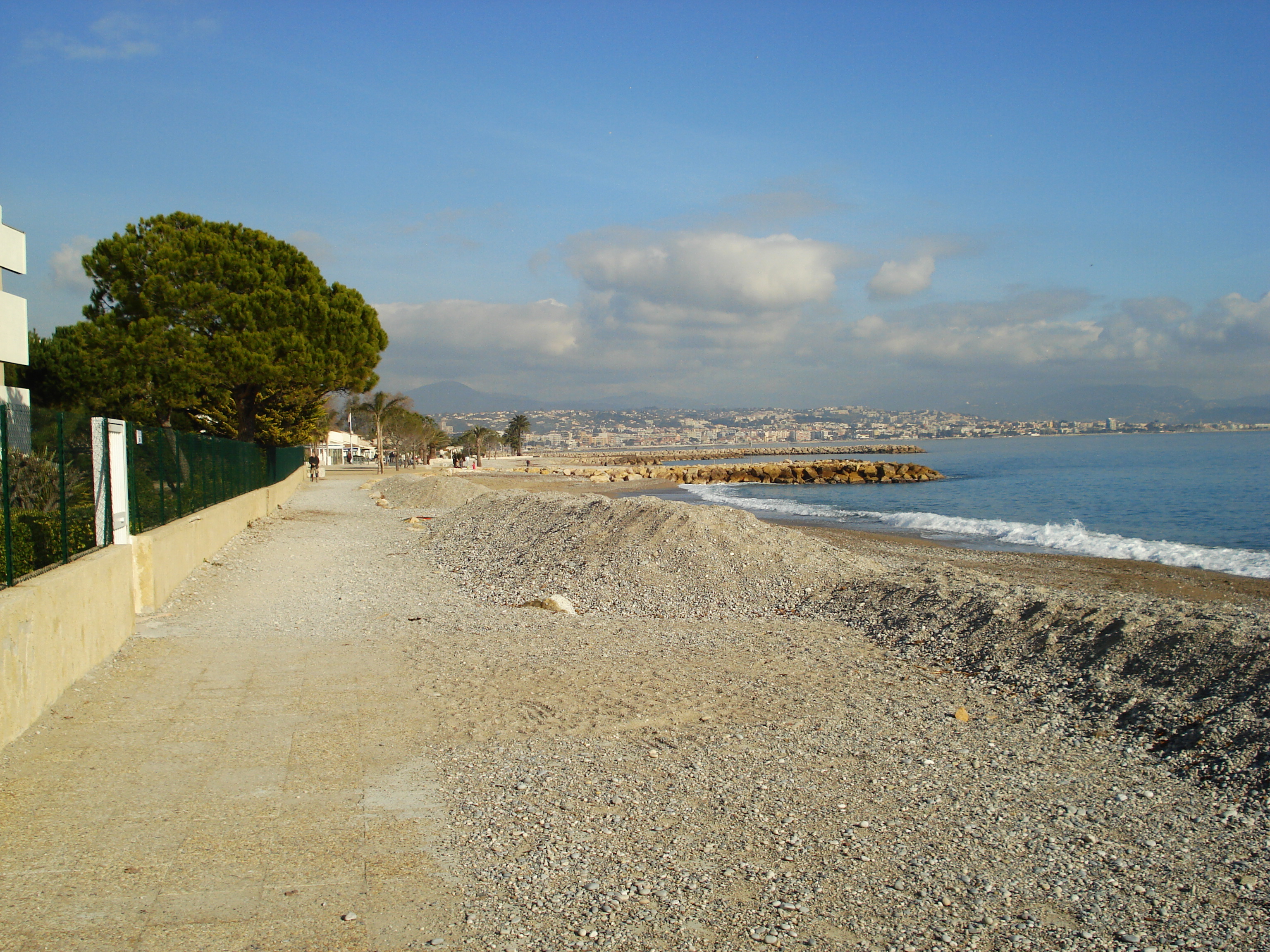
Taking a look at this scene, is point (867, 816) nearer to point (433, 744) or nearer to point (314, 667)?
point (433, 744)

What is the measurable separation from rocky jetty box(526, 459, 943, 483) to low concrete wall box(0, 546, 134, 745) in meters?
55.2

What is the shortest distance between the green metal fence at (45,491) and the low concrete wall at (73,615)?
0.19 m

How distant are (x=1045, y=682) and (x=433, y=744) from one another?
220 inches

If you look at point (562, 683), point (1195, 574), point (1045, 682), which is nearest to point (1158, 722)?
point (1045, 682)

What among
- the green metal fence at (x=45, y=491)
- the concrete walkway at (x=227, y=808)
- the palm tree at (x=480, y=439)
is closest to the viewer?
the concrete walkway at (x=227, y=808)

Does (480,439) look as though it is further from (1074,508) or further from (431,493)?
(1074,508)

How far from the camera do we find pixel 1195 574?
57.3ft

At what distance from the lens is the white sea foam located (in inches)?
766

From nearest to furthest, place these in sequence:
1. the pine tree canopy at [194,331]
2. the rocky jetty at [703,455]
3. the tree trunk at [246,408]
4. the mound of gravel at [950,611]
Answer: the mound of gravel at [950,611]
the pine tree canopy at [194,331]
the tree trunk at [246,408]
the rocky jetty at [703,455]

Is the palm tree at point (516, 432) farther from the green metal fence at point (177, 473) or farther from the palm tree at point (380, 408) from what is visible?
the green metal fence at point (177, 473)

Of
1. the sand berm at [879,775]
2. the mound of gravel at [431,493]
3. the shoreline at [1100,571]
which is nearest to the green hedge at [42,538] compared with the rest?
the sand berm at [879,775]

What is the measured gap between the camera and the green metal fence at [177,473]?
1069 cm

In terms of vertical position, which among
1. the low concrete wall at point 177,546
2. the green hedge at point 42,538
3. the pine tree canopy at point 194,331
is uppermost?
the pine tree canopy at point 194,331

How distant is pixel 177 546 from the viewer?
12094 mm
